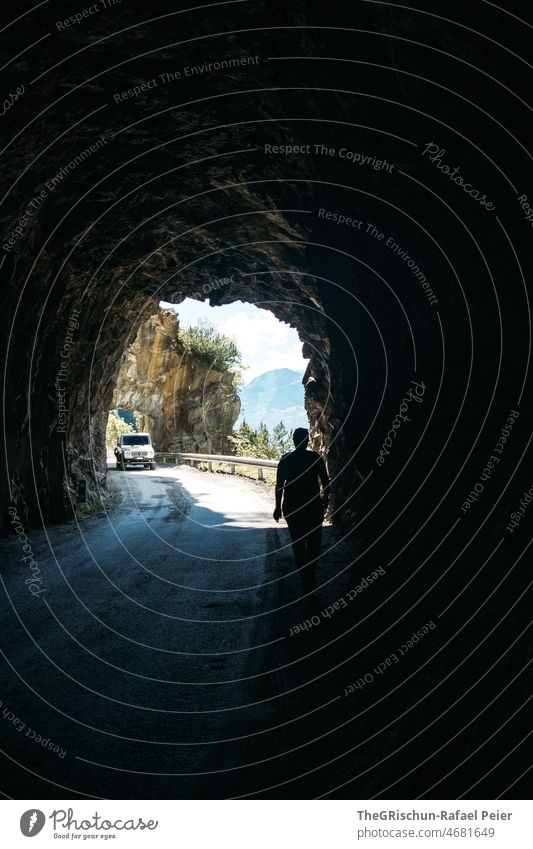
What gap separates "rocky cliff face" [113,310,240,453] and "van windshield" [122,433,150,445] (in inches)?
623

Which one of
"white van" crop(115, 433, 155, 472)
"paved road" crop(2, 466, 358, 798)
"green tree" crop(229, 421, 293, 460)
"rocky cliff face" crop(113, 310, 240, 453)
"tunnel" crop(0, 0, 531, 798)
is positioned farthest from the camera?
"rocky cliff face" crop(113, 310, 240, 453)

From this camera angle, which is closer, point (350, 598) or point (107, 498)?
point (350, 598)

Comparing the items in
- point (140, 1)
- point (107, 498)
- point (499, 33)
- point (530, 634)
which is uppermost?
point (140, 1)

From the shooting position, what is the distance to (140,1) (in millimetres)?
6039

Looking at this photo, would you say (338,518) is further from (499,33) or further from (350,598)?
(499,33)

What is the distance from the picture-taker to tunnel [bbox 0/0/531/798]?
12.1 ft

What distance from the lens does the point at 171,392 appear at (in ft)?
163

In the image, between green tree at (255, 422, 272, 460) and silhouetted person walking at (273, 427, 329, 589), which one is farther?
green tree at (255, 422, 272, 460)

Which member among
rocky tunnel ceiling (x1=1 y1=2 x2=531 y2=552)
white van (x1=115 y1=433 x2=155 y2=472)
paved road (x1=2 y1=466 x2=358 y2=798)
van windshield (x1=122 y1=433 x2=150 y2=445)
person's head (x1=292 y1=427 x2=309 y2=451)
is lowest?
paved road (x1=2 y1=466 x2=358 y2=798)

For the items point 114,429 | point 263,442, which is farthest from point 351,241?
point 114,429

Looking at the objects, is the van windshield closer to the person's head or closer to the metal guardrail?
the metal guardrail

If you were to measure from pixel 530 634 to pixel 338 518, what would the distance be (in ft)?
30.2

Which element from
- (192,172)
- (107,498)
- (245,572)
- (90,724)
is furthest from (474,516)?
(107,498)

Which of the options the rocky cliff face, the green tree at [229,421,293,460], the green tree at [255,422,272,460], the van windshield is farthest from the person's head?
the rocky cliff face
